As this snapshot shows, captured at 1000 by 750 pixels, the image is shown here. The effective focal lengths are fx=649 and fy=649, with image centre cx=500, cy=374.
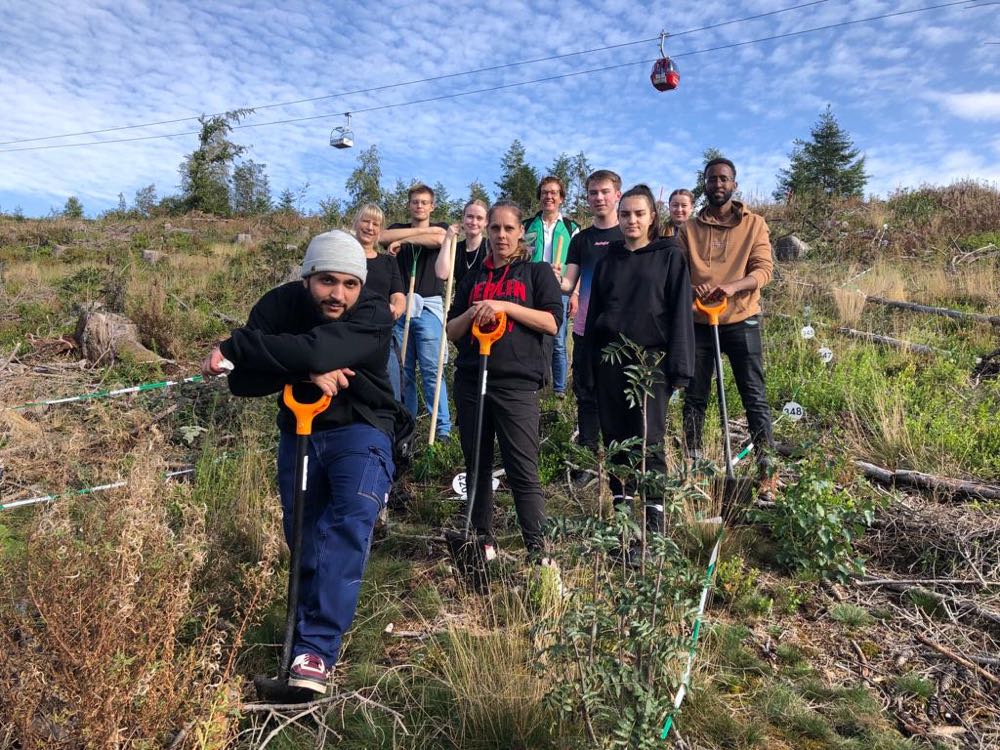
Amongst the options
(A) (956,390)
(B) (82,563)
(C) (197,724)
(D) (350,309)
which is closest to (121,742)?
(C) (197,724)

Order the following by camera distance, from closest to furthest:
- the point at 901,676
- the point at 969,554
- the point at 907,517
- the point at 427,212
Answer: the point at 901,676 < the point at 969,554 < the point at 907,517 < the point at 427,212

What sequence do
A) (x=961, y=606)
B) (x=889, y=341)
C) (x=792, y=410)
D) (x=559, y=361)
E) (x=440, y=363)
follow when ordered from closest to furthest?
(x=961, y=606) → (x=792, y=410) → (x=440, y=363) → (x=559, y=361) → (x=889, y=341)

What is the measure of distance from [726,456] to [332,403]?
2.76 meters

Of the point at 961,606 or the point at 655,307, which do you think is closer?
the point at 961,606

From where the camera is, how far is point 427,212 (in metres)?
5.46

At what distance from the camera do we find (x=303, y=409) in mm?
2816

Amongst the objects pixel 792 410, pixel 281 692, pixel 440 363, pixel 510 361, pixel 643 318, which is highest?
pixel 643 318

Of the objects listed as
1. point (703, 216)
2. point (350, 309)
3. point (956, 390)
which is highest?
point (703, 216)

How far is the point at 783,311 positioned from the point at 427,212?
5607 millimetres

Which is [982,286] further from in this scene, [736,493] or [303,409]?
[303,409]

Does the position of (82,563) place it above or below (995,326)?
→ below

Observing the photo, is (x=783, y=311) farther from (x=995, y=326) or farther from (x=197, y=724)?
(x=197, y=724)

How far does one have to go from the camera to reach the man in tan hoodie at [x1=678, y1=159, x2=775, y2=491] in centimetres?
457

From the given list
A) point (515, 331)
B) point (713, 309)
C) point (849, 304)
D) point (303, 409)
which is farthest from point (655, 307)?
point (849, 304)
